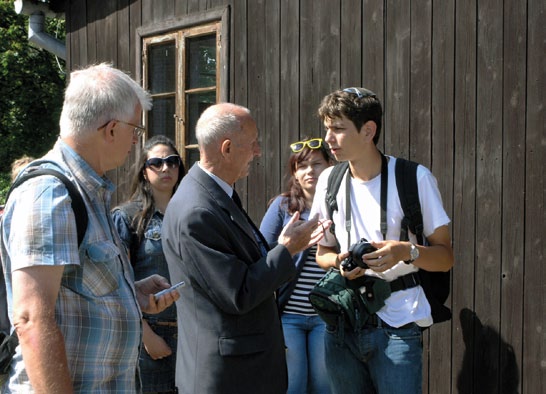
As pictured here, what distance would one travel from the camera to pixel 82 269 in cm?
223

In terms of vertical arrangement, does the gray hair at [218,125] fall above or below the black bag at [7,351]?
above

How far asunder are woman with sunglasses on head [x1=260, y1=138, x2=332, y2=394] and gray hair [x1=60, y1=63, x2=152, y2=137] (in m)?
1.78

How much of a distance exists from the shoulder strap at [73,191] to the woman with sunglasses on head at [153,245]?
5.65ft

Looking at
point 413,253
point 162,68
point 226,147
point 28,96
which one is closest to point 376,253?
point 413,253

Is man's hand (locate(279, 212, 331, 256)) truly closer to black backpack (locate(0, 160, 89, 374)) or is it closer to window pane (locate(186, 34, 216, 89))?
black backpack (locate(0, 160, 89, 374))

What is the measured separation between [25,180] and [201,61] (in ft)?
14.8

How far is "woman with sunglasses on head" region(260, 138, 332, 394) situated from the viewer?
415cm

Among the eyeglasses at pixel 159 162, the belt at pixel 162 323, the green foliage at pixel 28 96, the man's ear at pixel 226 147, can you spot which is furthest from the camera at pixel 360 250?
the green foliage at pixel 28 96

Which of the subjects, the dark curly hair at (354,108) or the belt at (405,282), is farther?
the dark curly hair at (354,108)

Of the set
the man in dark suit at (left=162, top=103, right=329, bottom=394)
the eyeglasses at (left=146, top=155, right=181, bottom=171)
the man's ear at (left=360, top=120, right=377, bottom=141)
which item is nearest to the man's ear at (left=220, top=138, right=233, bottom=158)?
the man in dark suit at (left=162, top=103, right=329, bottom=394)

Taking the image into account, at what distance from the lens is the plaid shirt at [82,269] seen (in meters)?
2.10

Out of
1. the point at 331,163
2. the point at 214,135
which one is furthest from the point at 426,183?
the point at 331,163

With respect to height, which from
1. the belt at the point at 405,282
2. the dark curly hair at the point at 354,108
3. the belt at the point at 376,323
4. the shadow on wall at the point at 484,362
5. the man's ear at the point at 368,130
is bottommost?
the shadow on wall at the point at 484,362

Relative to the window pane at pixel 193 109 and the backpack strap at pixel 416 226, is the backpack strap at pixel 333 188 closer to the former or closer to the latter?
the backpack strap at pixel 416 226
